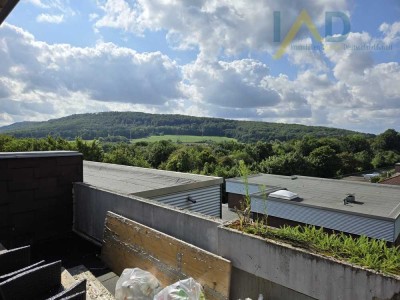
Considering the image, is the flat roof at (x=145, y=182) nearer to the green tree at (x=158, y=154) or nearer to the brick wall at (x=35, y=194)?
the brick wall at (x=35, y=194)

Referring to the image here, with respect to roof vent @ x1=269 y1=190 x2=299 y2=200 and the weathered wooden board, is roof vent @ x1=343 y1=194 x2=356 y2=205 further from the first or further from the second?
the weathered wooden board

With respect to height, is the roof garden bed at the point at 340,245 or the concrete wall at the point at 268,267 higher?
the roof garden bed at the point at 340,245

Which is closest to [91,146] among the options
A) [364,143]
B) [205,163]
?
[205,163]

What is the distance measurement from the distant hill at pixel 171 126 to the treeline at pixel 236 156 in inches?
548

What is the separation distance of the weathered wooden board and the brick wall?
1132 mm

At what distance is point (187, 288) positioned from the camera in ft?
8.02

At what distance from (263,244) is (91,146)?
26.6 metres

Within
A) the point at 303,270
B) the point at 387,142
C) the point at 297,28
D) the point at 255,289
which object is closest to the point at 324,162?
the point at 387,142

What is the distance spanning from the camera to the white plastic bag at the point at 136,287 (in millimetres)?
2770

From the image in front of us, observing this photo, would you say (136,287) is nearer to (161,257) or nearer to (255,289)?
(161,257)

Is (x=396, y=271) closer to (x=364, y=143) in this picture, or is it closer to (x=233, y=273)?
(x=233, y=273)

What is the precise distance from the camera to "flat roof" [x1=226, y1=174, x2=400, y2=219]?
45.8ft

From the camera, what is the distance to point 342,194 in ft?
56.6

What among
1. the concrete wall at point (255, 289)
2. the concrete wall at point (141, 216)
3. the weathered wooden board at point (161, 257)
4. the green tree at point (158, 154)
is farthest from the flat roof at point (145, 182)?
the green tree at point (158, 154)
